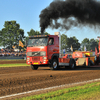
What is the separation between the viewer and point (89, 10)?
17.5m

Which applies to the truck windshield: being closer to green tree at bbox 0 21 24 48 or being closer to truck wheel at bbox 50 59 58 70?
truck wheel at bbox 50 59 58 70

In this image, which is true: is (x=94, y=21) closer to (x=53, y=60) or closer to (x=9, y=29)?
(x=53, y=60)

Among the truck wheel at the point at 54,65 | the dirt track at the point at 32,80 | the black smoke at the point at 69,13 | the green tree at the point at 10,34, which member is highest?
the green tree at the point at 10,34

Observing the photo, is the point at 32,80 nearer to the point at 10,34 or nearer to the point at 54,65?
the point at 54,65

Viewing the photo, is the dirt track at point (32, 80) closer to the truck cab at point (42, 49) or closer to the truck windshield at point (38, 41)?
the truck cab at point (42, 49)

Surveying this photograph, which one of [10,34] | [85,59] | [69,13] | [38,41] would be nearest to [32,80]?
[38,41]

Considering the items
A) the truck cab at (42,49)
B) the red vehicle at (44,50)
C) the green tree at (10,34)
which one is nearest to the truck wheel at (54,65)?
the red vehicle at (44,50)

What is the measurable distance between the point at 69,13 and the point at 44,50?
4.58 metres

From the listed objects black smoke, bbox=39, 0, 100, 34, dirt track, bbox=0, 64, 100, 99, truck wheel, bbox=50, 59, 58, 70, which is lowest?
dirt track, bbox=0, 64, 100, 99

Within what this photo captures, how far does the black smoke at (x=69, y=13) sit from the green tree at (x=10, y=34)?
6641 centimetres

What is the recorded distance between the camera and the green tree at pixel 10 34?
83.1 m

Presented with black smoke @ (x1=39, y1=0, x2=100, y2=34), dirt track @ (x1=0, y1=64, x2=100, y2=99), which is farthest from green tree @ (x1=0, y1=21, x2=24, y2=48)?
dirt track @ (x1=0, y1=64, x2=100, y2=99)

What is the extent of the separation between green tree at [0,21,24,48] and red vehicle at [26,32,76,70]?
6754cm

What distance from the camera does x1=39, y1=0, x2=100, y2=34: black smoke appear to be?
57.6 feet
